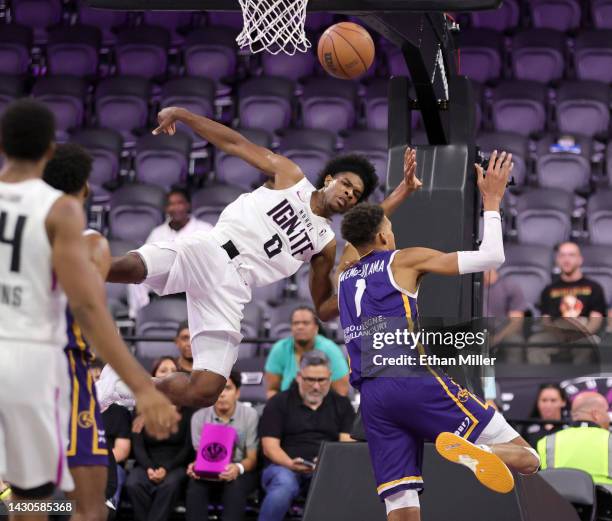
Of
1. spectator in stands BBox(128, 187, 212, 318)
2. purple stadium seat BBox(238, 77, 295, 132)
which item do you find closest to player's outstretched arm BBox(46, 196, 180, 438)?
spectator in stands BBox(128, 187, 212, 318)

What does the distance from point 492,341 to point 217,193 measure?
4.11 metres

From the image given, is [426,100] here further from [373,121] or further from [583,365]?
[373,121]

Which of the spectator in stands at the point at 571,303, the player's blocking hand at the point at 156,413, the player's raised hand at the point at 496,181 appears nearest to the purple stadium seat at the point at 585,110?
the spectator in stands at the point at 571,303

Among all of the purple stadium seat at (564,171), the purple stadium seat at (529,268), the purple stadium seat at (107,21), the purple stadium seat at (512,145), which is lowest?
the purple stadium seat at (529,268)

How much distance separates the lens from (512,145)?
42.5 ft

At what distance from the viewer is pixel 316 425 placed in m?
8.79

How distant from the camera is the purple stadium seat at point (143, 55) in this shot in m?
15.3

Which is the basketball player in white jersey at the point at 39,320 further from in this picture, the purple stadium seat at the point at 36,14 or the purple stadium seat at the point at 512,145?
the purple stadium seat at the point at 36,14

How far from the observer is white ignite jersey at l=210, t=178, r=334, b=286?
7.18 m

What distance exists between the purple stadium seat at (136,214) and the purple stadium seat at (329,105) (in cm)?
259

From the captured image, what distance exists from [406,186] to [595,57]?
7720 millimetres

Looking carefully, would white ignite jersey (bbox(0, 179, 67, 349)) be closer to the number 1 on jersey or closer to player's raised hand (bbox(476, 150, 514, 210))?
the number 1 on jersey

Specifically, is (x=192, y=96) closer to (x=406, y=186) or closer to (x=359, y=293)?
(x=406, y=186)

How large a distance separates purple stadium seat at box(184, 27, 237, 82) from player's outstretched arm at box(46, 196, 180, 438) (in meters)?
10.9
